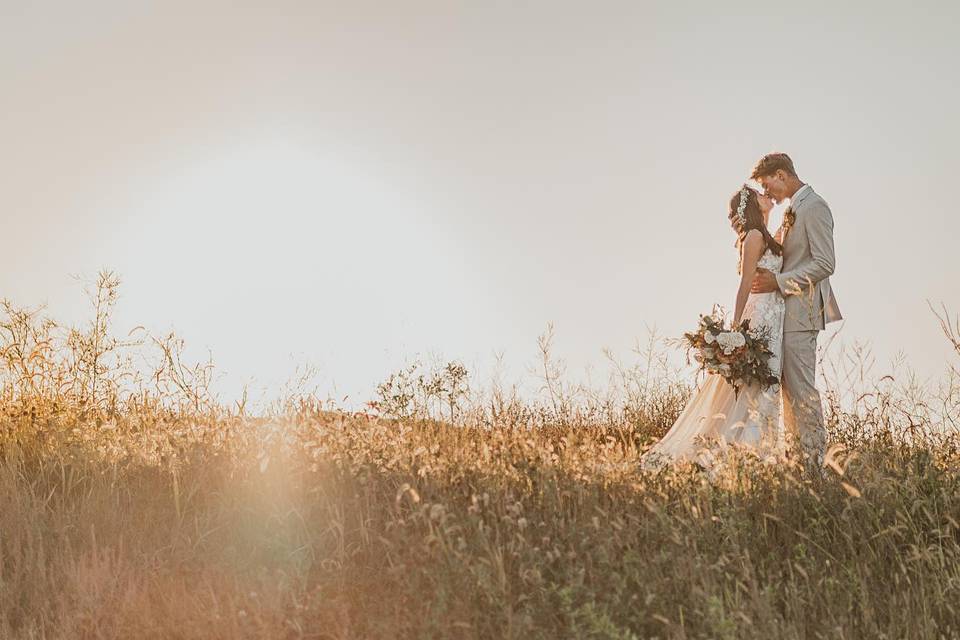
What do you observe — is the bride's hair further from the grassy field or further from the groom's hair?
the grassy field

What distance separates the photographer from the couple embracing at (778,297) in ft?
25.7

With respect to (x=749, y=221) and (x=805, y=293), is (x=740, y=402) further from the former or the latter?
(x=749, y=221)

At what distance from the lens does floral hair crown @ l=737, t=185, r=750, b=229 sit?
831cm

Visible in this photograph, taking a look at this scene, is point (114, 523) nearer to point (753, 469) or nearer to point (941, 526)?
point (753, 469)

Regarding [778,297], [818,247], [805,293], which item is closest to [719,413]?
[778,297]

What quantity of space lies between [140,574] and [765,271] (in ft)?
19.9

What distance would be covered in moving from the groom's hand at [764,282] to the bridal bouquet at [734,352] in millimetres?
440

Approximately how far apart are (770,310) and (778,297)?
15 centimetres

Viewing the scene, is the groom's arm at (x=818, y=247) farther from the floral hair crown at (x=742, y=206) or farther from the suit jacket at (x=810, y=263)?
the floral hair crown at (x=742, y=206)

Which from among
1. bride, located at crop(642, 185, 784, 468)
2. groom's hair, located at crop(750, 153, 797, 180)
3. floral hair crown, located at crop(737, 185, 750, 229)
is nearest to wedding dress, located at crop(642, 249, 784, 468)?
bride, located at crop(642, 185, 784, 468)

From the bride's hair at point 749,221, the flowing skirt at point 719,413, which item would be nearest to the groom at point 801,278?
the bride's hair at point 749,221

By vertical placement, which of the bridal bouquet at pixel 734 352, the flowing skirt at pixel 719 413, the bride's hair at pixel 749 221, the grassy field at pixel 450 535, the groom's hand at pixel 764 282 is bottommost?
the grassy field at pixel 450 535

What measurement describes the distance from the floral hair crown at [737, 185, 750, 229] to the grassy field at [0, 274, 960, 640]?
2.24 meters

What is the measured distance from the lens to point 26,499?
5727mm
